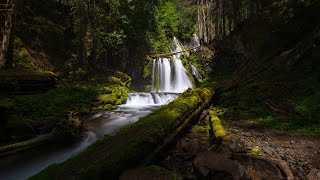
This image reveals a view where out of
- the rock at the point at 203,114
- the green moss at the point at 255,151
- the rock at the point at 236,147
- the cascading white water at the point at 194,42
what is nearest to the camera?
the rock at the point at 236,147

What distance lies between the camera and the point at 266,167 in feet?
13.9

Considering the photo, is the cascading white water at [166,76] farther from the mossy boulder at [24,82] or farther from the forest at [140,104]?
the mossy boulder at [24,82]

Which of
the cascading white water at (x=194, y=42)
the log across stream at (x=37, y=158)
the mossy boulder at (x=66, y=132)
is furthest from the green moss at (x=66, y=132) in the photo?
the cascading white water at (x=194, y=42)

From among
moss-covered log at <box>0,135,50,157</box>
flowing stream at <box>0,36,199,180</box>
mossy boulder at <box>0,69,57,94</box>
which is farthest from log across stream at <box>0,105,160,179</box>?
mossy boulder at <box>0,69,57,94</box>

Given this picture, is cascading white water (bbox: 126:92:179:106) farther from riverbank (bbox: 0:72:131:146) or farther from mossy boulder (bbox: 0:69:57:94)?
mossy boulder (bbox: 0:69:57:94)

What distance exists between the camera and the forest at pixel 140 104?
4.31 m

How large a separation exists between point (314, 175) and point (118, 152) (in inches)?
127

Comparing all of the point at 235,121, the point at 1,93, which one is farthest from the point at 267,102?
the point at 1,93

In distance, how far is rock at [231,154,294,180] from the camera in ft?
13.0

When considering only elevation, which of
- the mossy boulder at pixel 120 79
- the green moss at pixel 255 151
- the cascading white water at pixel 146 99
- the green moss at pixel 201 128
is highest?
the mossy boulder at pixel 120 79

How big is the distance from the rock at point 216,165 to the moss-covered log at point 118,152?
3.70 ft

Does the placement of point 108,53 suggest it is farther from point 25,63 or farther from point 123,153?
point 123,153

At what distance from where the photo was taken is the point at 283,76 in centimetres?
1073

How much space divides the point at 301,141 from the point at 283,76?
18.9ft
